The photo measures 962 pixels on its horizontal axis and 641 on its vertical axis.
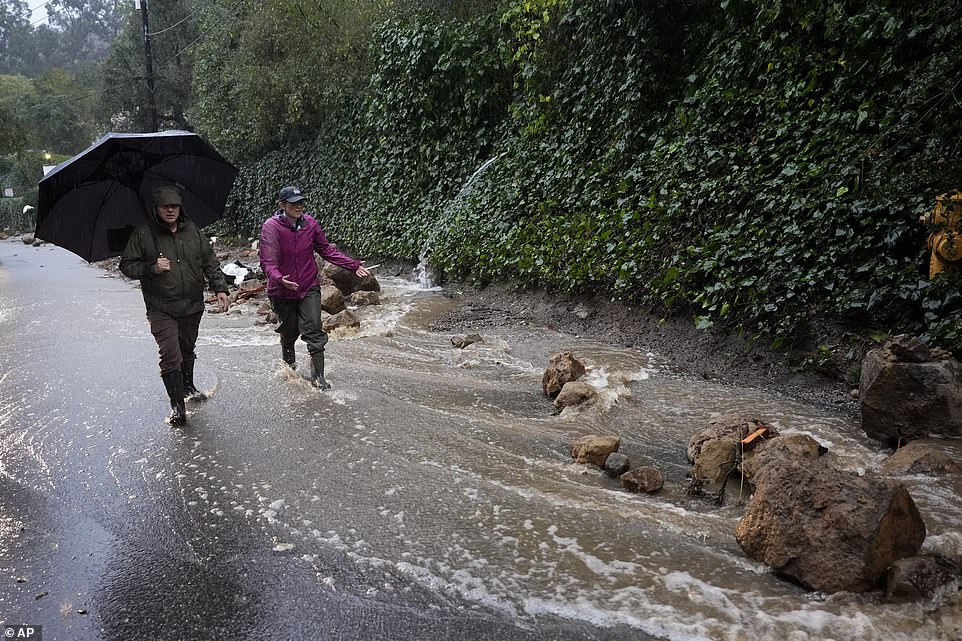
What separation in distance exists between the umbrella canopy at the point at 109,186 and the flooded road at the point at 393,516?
1639 mm

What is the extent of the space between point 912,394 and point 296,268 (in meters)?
5.27

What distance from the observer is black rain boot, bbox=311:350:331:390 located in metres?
6.38

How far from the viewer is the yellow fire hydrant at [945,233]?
15.7ft

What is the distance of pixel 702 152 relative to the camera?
7.99 metres

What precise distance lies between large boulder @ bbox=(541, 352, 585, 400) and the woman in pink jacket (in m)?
2.10

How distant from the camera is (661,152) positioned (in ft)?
28.2

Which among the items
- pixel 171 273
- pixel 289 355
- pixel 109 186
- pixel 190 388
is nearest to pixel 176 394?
pixel 190 388

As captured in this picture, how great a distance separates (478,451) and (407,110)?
1236 cm

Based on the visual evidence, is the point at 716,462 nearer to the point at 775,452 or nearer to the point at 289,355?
the point at 775,452

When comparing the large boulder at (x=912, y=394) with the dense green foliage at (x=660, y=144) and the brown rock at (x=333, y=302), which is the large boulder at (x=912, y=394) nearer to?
the dense green foliage at (x=660, y=144)

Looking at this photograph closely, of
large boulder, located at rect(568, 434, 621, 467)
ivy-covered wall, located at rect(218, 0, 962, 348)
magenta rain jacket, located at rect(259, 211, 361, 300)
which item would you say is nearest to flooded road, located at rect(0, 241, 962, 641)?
large boulder, located at rect(568, 434, 621, 467)

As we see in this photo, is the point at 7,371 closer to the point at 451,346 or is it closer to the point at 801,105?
the point at 451,346

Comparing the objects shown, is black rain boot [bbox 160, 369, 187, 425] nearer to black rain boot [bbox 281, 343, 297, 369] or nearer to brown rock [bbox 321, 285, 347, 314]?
black rain boot [bbox 281, 343, 297, 369]

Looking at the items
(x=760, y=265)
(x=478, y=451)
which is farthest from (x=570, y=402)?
(x=760, y=265)
